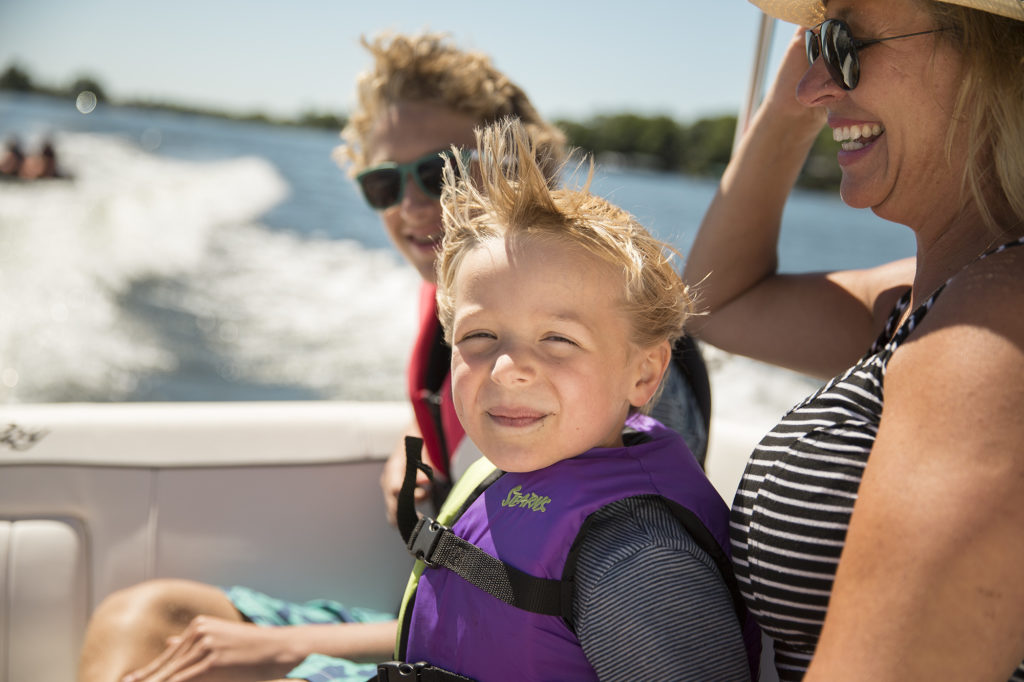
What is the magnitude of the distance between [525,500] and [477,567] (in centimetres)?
10

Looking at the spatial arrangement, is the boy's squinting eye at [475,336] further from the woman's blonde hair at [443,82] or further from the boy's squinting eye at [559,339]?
the woman's blonde hair at [443,82]

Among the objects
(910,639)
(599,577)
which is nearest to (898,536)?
(910,639)

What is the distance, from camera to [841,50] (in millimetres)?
1060

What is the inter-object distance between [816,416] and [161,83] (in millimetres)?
36964

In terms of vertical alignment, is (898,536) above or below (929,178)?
below

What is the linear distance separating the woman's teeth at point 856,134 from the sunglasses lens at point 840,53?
6 cm

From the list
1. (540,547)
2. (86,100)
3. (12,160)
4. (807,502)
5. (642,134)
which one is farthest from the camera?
(86,100)

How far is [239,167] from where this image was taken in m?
14.2

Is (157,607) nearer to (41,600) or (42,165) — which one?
(41,600)

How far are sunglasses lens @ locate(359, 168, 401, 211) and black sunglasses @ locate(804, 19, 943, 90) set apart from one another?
103 cm

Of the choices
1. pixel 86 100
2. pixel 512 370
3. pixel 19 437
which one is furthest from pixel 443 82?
pixel 86 100

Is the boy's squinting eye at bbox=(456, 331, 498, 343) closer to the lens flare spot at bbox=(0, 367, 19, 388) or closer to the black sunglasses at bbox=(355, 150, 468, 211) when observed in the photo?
the black sunglasses at bbox=(355, 150, 468, 211)

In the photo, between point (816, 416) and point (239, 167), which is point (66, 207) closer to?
point (239, 167)

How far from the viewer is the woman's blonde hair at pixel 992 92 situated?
3.11ft
